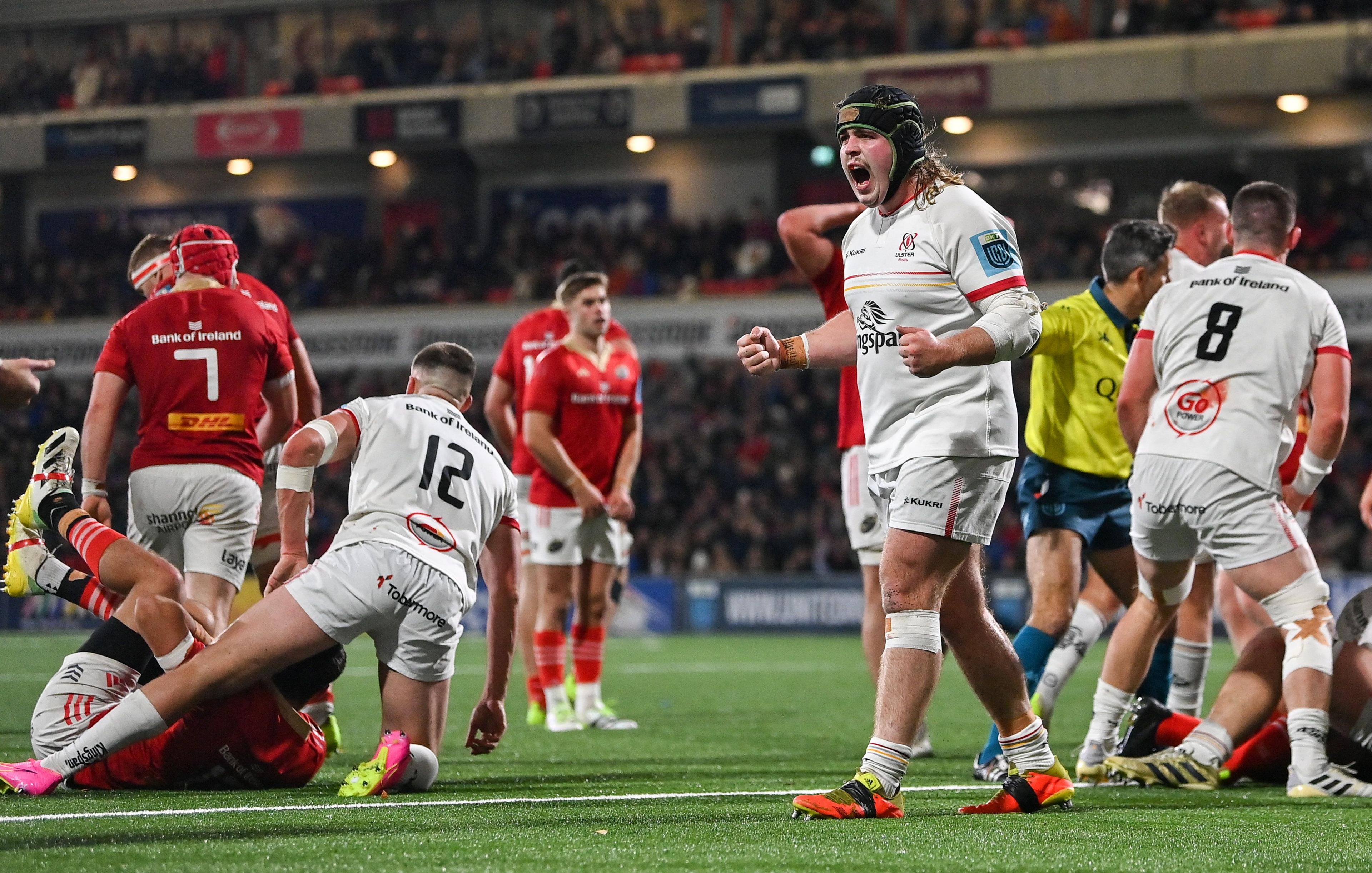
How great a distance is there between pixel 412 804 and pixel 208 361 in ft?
7.25

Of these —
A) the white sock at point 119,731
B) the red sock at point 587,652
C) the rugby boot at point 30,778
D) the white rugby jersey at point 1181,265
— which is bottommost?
the red sock at point 587,652

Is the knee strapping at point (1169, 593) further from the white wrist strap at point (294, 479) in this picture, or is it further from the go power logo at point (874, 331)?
the white wrist strap at point (294, 479)

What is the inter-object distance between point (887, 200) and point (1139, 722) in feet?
8.12

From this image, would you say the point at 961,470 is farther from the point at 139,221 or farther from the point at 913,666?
the point at 139,221

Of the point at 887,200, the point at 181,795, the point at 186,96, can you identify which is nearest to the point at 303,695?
the point at 181,795

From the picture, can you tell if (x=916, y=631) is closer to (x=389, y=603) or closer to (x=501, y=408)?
(x=389, y=603)

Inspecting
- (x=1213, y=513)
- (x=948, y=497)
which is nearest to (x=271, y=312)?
(x=948, y=497)

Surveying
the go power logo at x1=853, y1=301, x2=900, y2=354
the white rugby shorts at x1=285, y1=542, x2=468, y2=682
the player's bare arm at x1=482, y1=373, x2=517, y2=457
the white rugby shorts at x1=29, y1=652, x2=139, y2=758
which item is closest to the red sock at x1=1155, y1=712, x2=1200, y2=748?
the go power logo at x1=853, y1=301, x2=900, y2=354

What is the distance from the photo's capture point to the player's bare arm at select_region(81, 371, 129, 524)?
6227 millimetres

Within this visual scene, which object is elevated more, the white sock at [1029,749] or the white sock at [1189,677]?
the white sock at [1029,749]

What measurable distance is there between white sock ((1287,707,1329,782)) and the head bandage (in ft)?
5.68

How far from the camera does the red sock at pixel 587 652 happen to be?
9.28 meters

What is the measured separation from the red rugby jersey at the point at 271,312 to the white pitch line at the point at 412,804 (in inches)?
77.7

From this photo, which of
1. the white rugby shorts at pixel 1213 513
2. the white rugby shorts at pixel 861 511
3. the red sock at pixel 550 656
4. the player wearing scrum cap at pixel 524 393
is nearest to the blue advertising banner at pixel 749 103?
the player wearing scrum cap at pixel 524 393
